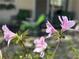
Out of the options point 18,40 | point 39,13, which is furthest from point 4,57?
point 39,13

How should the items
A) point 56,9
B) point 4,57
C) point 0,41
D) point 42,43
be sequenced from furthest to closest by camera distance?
point 56,9
point 0,41
point 4,57
point 42,43

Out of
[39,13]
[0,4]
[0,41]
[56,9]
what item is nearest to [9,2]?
[0,4]

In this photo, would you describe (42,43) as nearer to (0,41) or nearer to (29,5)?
(0,41)

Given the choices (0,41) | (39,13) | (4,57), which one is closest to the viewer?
(4,57)

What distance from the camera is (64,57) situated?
3.30ft

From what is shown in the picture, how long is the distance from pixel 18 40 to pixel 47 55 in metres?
0.09

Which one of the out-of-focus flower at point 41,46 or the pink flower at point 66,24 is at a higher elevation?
the pink flower at point 66,24

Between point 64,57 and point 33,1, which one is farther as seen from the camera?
point 33,1

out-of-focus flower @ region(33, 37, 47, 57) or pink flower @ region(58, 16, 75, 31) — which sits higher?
pink flower @ region(58, 16, 75, 31)

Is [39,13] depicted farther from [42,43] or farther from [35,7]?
[42,43]

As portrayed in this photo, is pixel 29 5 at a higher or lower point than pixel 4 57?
lower

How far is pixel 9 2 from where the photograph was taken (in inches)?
456

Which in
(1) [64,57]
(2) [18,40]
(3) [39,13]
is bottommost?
(3) [39,13]

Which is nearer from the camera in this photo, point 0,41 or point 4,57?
point 4,57
